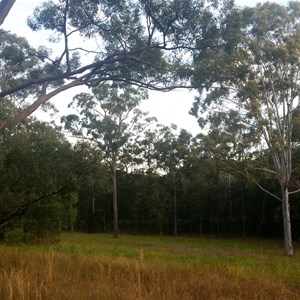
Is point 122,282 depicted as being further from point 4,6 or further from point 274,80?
point 274,80

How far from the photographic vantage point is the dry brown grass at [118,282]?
6547 millimetres

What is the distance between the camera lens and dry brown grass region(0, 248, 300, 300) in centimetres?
655

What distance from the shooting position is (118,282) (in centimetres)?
833

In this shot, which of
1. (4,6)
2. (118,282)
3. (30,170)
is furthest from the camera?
(30,170)

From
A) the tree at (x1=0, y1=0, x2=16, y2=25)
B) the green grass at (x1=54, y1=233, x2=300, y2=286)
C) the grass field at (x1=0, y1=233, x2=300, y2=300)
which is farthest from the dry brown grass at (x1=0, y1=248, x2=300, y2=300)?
the tree at (x1=0, y1=0, x2=16, y2=25)

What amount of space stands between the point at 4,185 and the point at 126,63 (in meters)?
5.41

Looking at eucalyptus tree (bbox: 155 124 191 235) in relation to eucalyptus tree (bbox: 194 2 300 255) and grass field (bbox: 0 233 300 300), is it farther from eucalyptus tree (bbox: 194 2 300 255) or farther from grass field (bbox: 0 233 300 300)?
grass field (bbox: 0 233 300 300)

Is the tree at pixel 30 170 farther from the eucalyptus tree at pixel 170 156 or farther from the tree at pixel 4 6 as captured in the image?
the eucalyptus tree at pixel 170 156

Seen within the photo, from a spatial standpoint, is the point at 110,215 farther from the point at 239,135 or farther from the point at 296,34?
the point at 296,34

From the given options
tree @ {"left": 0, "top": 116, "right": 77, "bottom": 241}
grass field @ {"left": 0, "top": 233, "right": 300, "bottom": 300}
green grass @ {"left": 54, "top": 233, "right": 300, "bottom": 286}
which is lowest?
green grass @ {"left": 54, "top": 233, "right": 300, "bottom": 286}

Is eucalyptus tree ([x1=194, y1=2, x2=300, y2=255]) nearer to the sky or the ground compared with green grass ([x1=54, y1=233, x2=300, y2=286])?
nearer to the sky

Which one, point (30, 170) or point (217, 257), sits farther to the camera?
point (217, 257)

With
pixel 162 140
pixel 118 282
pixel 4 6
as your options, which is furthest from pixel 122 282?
pixel 162 140

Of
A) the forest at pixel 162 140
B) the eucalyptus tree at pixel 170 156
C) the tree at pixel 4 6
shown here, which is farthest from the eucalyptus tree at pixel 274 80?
the eucalyptus tree at pixel 170 156
